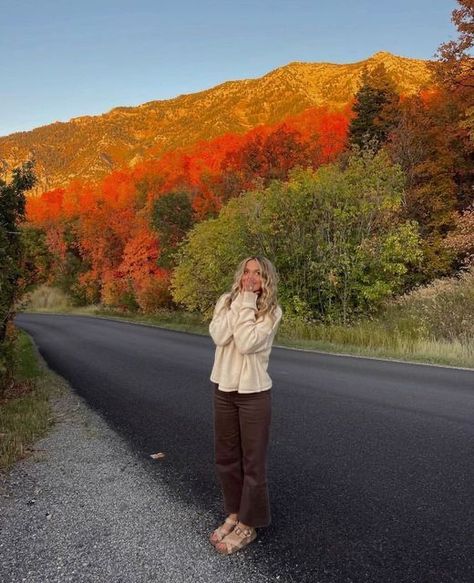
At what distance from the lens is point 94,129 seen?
380 ft

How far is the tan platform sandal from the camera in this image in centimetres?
331

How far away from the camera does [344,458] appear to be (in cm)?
496

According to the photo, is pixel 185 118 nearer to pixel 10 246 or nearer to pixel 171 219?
pixel 171 219

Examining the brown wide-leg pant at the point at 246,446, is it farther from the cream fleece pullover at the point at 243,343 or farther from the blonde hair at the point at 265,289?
the blonde hair at the point at 265,289

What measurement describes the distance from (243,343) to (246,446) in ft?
2.40

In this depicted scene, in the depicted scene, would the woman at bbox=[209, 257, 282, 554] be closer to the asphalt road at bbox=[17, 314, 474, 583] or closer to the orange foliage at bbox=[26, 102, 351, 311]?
the asphalt road at bbox=[17, 314, 474, 583]

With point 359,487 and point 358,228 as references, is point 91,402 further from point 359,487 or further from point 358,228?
point 358,228

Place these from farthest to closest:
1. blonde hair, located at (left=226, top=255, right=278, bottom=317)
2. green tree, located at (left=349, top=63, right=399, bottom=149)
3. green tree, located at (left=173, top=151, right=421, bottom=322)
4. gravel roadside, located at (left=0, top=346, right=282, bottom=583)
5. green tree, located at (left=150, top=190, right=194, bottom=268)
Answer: green tree, located at (left=349, top=63, right=399, bottom=149) → green tree, located at (left=150, top=190, right=194, bottom=268) → green tree, located at (left=173, top=151, right=421, bottom=322) → blonde hair, located at (left=226, top=255, right=278, bottom=317) → gravel roadside, located at (left=0, top=346, right=282, bottom=583)

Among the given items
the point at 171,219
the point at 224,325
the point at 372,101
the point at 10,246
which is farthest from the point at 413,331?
the point at 372,101

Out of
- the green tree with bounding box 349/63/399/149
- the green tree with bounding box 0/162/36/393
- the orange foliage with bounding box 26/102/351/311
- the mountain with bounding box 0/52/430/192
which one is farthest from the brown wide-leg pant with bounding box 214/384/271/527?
the mountain with bounding box 0/52/430/192

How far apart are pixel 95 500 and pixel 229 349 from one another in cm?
204

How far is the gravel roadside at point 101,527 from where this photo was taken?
10.3 feet

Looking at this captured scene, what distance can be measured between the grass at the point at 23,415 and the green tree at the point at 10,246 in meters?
0.49

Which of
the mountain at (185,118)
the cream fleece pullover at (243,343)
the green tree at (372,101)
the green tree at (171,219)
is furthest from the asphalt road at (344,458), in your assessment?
the mountain at (185,118)
